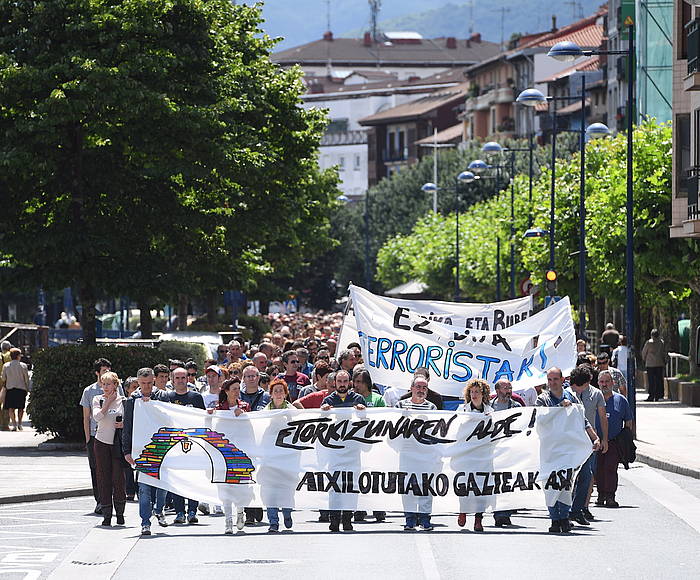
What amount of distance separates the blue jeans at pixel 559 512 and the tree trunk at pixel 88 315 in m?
14.2

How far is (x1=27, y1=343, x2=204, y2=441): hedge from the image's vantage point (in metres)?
26.6

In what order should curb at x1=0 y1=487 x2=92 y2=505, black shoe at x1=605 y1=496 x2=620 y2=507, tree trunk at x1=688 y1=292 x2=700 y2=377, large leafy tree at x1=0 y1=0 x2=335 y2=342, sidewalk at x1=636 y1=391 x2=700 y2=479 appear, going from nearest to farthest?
black shoe at x1=605 y1=496 x2=620 y2=507, curb at x1=0 y1=487 x2=92 y2=505, sidewalk at x1=636 y1=391 x2=700 y2=479, large leafy tree at x1=0 y1=0 x2=335 y2=342, tree trunk at x1=688 y1=292 x2=700 y2=377

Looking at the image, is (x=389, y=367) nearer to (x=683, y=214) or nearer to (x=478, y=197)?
(x=683, y=214)


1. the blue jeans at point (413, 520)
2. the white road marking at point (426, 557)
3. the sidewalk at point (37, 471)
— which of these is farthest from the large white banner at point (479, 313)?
the white road marking at point (426, 557)

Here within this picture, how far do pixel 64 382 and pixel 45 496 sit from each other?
22.5ft

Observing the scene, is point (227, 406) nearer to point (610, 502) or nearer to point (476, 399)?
point (476, 399)

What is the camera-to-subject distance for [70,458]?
25359 mm

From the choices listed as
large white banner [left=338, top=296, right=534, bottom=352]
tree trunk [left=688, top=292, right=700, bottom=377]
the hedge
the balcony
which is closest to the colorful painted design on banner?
large white banner [left=338, top=296, right=534, bottom=352]

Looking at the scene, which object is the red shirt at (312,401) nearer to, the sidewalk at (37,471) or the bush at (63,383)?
the sidewalk at (37,471)

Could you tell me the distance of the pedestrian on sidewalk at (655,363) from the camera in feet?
129

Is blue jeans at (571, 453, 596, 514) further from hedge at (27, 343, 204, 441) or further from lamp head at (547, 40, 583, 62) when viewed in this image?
lamp head at (547, 40, 583, 62)

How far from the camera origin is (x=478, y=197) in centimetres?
9862

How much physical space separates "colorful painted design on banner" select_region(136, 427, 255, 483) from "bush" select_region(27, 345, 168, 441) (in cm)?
1003

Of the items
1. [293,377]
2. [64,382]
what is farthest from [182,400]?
[64,382]
